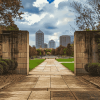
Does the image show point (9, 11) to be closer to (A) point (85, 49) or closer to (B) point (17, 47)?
(B) point (17, 47)

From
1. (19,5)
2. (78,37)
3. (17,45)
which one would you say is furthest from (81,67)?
(19,5)

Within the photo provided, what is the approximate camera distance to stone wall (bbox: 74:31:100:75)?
11.0 meters

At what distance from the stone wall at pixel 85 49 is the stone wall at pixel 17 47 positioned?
5071 mm

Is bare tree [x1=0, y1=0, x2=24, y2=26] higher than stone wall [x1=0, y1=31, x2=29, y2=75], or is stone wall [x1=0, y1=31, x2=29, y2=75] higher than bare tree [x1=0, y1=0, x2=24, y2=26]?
bare tree [x1=0, y1=0, x2=24, y2=26]

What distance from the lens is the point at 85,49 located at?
11031 millimetres

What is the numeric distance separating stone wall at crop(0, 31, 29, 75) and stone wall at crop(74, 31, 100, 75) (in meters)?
5.07

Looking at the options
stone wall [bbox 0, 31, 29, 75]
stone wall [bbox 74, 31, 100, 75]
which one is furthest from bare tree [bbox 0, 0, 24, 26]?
stone wall [bbox 74, 31, 100, 75]

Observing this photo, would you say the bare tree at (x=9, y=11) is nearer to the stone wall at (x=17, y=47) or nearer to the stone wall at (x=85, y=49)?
the stone wall at (x=17, y=47)

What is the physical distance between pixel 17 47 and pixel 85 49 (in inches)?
266

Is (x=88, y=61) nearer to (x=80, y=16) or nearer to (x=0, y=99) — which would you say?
(x=80, y=16)

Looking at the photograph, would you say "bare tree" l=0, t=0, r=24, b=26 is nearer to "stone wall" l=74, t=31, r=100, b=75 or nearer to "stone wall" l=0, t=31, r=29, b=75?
"stone wall" l=0, t=31, r=29, b=75

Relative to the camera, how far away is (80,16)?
40.2ft

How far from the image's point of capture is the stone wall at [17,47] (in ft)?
36.8

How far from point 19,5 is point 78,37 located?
7.70 m
